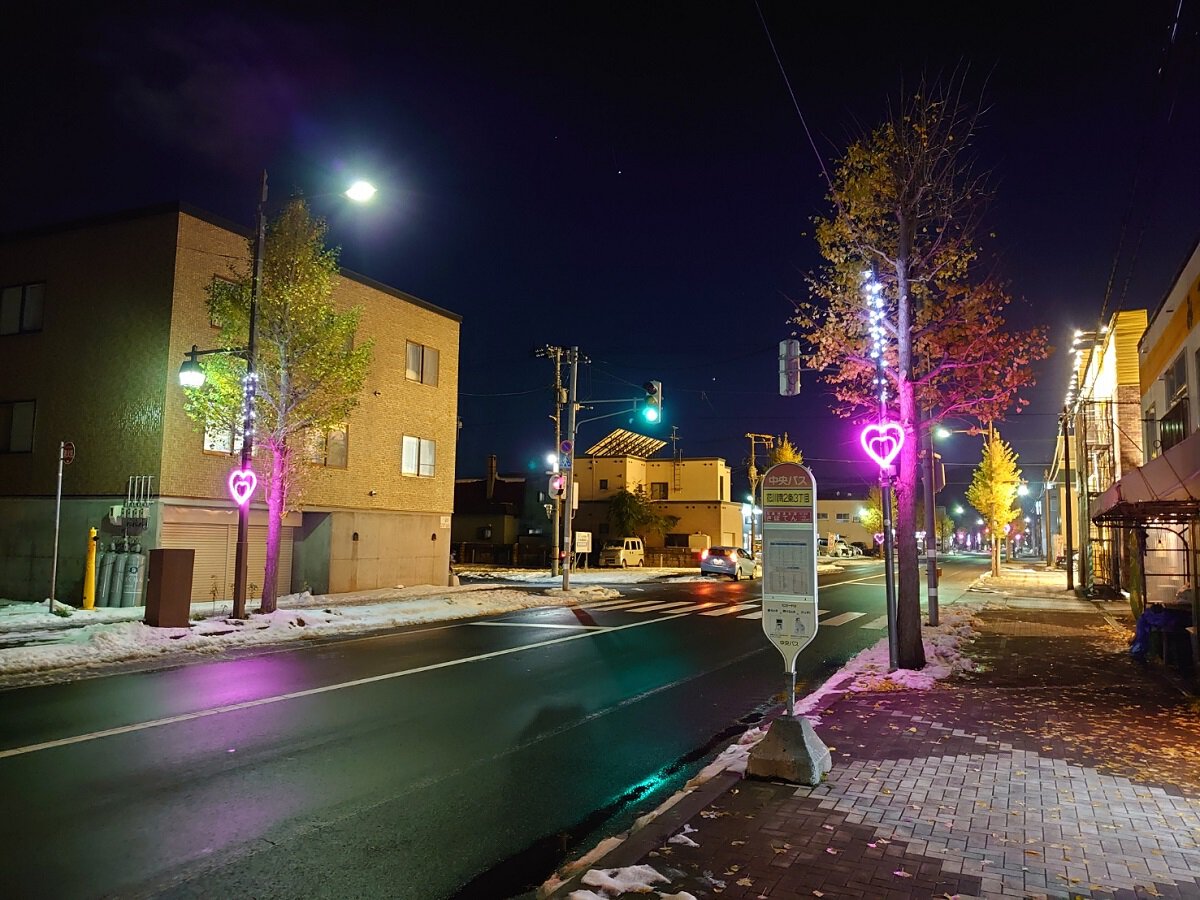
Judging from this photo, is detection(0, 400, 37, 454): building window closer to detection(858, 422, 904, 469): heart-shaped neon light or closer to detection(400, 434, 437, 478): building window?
detection(400, 434, 437, 478): building window

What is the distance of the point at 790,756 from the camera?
6227 millimetres

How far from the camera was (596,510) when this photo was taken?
57.2 meters

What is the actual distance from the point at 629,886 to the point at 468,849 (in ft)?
4.32

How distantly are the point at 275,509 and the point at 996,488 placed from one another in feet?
121

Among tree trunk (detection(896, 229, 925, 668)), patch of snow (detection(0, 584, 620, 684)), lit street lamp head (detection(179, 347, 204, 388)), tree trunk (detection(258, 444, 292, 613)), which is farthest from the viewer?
tree trunk (detection(258, 444, 292, 613))

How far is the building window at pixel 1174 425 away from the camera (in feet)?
52.0

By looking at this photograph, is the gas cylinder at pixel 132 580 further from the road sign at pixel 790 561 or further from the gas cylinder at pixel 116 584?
the road sign at pixel 790 561

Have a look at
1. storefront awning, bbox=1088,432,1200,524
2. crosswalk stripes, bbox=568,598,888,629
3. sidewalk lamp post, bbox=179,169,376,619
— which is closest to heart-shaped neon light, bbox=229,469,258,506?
sidewalk lamp post, bbox=179,169,376,619

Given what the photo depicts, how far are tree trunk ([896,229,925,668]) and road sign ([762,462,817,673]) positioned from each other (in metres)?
5.55

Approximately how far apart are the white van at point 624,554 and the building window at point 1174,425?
32088 millimetres

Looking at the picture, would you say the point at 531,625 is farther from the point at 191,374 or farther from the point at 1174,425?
the point at 1174,425

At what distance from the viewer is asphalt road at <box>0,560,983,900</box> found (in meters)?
4.81

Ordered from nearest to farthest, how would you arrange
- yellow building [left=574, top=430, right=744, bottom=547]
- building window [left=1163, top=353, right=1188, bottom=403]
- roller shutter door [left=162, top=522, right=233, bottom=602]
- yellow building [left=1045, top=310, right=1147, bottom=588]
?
1. building window [left=1163, top=353, right=1188, bottom=403]
2. roller shutter door [left=162, top=522, right=233, bottom=602]
3. yellow building [left=1045, top=310, right=1147, bottom=588]
4. yellow building [left=574, top=430, right=744, bottom=547]

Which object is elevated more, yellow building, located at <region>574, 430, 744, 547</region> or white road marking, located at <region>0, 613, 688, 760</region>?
yellow building, located at <region>574, 430, 744, 547</region>
